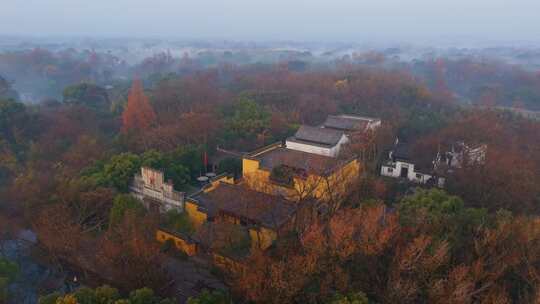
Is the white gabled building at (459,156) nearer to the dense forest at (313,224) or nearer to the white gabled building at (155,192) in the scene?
the dense forest at (313,224)

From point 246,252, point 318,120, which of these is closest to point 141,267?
point 246,252

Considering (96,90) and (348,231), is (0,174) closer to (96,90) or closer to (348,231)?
(96,90)

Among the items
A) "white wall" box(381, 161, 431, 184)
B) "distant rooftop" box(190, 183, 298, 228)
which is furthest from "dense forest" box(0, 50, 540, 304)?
"distant rooftop" box(190, 183, 298, 228)

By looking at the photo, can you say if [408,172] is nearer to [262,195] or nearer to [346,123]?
[346,123]

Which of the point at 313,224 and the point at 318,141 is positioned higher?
the point at 318,141

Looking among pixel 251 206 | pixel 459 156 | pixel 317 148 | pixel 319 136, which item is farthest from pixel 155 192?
pixel 459 156

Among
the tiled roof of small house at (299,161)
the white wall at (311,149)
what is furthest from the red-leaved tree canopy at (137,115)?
the tiled roof of small house at (299,161)
